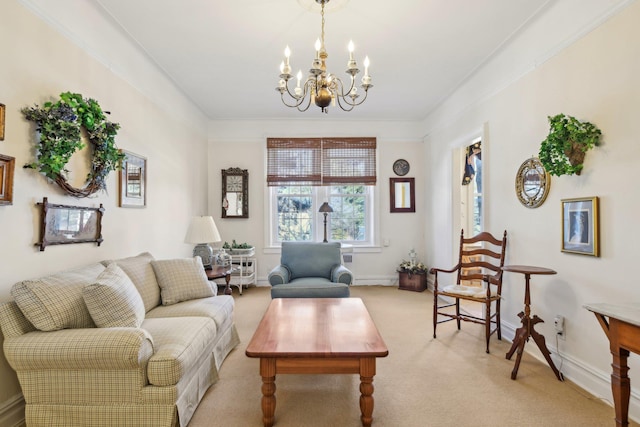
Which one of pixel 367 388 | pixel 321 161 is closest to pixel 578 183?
pixel 367 388

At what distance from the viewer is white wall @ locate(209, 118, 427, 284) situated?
5711mm

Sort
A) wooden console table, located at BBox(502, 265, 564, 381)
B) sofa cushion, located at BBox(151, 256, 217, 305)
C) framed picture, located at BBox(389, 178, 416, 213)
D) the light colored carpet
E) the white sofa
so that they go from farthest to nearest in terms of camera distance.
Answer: framed picture, located at BBox(389, 178, 416, 213)
sofa cushion, located at BBox(151, 256, 217, 305)
wooden console table, located at BBox(502, 265, 564, 381)
the light colored carpet
the white sofa

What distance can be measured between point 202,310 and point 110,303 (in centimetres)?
77

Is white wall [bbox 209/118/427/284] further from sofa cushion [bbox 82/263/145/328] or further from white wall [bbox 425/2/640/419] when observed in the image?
sofa cushion [bbox 82/263/145/328]

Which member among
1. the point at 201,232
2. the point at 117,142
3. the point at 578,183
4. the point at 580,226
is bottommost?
the point at 201,232

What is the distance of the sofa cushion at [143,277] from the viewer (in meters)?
2.62

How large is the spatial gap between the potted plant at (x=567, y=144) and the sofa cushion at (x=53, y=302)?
326cm

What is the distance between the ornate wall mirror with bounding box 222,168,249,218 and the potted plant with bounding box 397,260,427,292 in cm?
274

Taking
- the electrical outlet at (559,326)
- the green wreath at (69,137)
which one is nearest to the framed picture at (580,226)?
the electrical outlet at (559,326)

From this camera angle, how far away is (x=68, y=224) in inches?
94.7

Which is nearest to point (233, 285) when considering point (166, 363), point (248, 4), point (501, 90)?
point (166, 363)

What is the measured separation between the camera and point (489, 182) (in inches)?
145

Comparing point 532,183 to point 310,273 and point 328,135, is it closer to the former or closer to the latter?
point 310,273

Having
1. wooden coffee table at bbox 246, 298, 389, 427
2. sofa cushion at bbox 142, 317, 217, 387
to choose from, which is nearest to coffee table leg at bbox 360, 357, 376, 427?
wooden coffee table at bbox 246, 298, 389, 427
